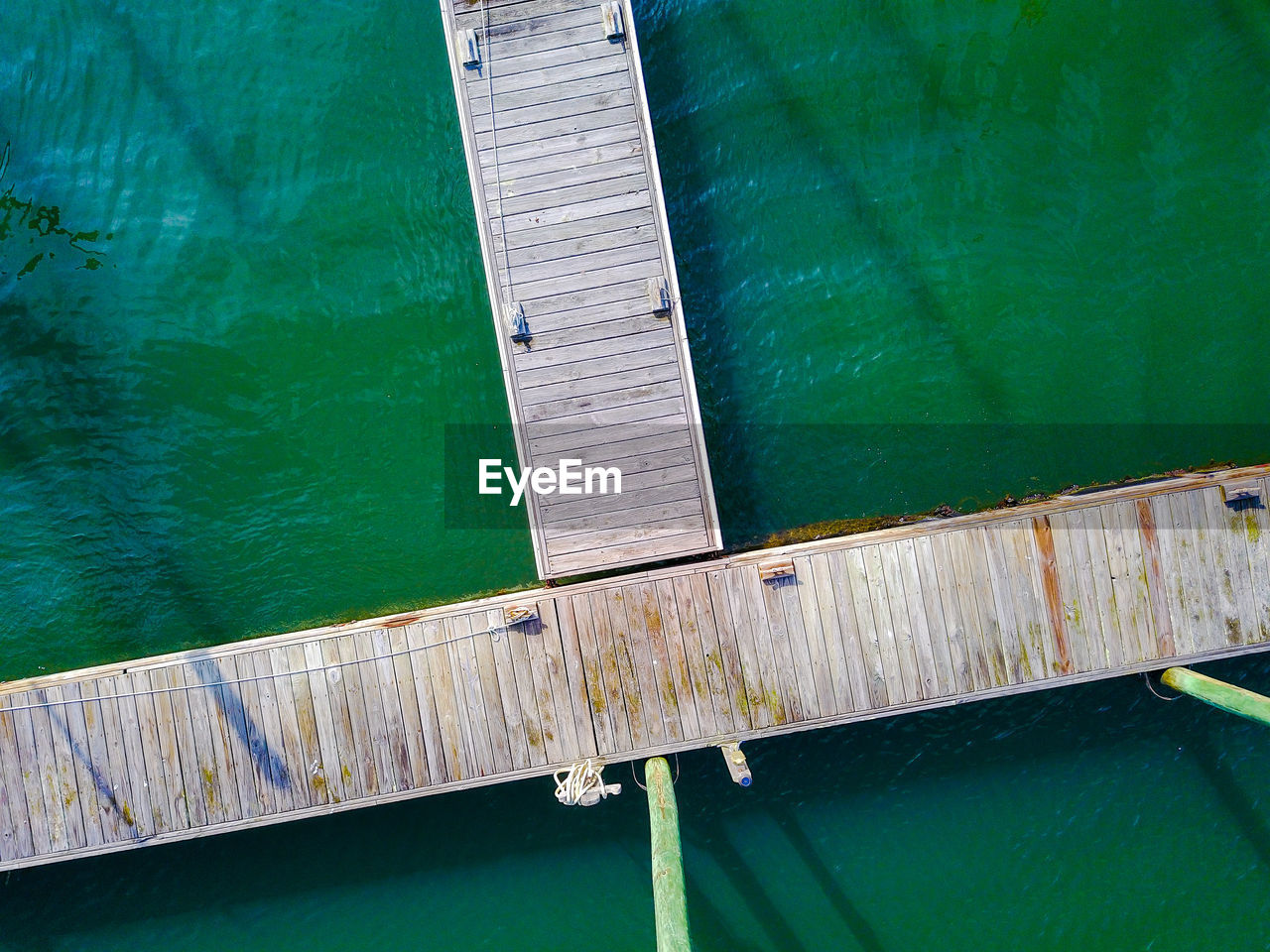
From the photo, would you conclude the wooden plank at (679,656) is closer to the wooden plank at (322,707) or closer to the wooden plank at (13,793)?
the wooden plank at (322,707)

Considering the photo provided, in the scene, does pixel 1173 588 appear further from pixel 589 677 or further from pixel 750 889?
pixel 589 677

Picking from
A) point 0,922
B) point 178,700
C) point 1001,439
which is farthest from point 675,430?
point 0,922

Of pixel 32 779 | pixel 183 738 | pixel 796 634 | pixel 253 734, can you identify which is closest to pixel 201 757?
pixel 183 738

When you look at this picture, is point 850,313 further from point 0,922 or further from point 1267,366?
point 0,922

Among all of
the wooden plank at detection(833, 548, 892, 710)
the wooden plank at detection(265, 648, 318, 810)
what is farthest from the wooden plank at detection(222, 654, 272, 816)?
the wooden plank at detection(833, 548, 892, 710)

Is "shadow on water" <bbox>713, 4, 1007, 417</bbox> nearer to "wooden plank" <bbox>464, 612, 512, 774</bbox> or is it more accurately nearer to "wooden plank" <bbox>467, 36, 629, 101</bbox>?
"wooden plank" <bbox>467, 36, 629, 101</bbox>

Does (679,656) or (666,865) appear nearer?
(666,865)

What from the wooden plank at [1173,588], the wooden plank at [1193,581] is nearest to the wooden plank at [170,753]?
the wooden plank at [1173,588]
